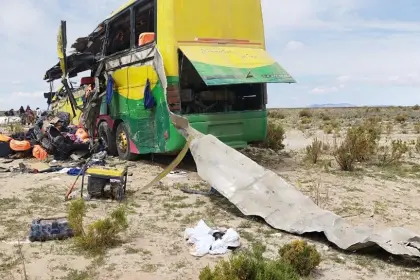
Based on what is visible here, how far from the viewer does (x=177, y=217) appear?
6004mm

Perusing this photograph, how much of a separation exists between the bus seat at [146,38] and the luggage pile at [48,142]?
3079mm

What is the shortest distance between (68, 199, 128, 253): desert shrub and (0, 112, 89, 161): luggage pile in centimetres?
568

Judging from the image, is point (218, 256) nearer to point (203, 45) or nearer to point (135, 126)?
point (203, 45)

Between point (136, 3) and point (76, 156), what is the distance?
11.7 ft


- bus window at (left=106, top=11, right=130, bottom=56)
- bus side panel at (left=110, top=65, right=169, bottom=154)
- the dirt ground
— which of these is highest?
bus window at (left=106, top=11, right=130, bottom=56)

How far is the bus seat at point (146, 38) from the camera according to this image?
28.4 ft

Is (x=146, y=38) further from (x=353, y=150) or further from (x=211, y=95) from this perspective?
(x=353, y=150)

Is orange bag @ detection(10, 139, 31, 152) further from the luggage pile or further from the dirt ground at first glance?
the dirt ground

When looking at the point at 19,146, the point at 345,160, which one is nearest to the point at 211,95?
the point at 345,160

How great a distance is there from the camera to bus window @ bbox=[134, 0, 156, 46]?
8.76 meters

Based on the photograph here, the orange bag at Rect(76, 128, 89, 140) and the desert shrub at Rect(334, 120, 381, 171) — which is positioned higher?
the orange bag at Rect(76, 128, 89, 140)

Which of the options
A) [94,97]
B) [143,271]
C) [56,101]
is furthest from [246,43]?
[56,101]

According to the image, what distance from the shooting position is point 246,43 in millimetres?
8938

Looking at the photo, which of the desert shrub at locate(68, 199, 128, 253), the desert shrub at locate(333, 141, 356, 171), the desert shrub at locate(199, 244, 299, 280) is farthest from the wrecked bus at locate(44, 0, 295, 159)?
the desert shrub at locate(199, 244, 299, 280)
